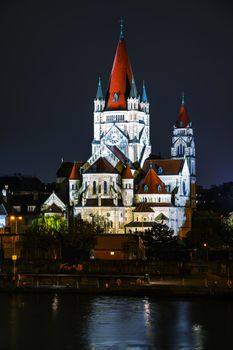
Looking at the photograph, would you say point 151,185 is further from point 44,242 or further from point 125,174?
point 44,242

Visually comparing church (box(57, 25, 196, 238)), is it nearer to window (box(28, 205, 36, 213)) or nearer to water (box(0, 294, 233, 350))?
window (box(28, 205, 36, 213))

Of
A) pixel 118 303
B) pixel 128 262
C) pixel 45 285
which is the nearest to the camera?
pixel 118 303

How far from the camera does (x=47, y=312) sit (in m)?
86.4

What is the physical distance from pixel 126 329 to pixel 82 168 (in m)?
69.6

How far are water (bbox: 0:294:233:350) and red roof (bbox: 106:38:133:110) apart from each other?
5642 centimetres

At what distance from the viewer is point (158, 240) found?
12850cm

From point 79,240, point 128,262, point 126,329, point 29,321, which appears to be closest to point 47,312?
point 29,321

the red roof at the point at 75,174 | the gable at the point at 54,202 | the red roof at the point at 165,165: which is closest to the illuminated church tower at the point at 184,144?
the red roof at the point at 165,165

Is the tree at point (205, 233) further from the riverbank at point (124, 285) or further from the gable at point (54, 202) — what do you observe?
the riverbank at point (124, 285)

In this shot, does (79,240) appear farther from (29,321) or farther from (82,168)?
(29,321)

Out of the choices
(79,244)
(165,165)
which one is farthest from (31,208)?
(79,244)

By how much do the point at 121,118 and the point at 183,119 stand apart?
58.2 feet

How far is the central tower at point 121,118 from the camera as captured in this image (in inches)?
5792

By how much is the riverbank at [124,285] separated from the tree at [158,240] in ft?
60.6
